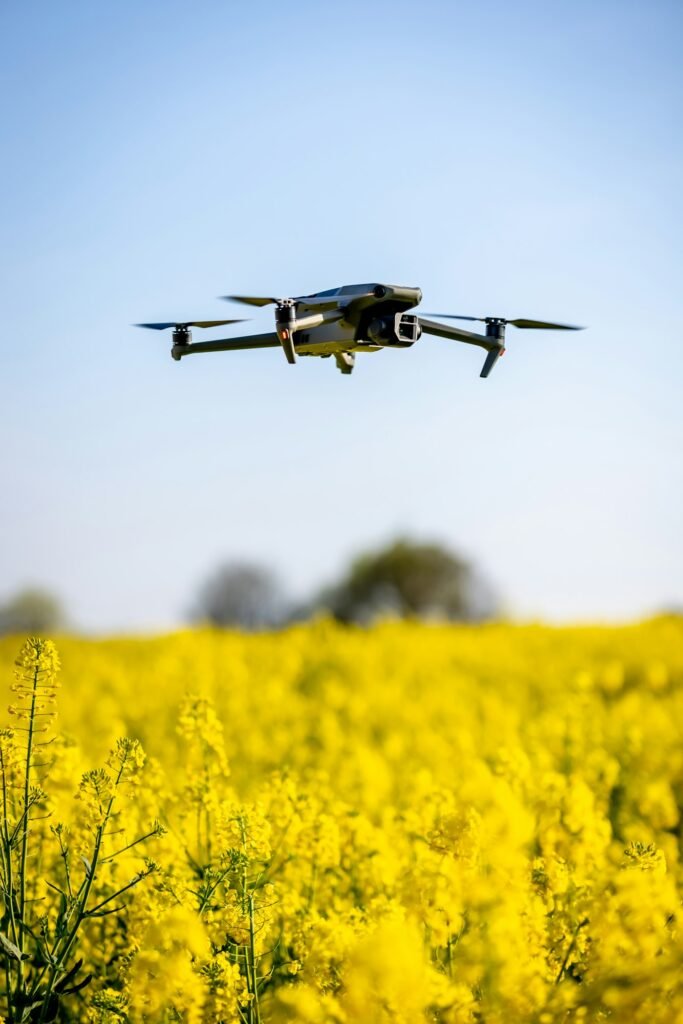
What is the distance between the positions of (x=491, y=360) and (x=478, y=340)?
6cm

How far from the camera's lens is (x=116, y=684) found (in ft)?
34.6

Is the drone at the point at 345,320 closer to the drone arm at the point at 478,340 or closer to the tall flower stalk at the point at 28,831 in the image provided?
the drone arm at the point at 478,340

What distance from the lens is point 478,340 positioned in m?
2.53

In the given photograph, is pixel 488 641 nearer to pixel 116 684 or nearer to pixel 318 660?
pixel 318 660

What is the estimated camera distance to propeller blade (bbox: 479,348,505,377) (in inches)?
101

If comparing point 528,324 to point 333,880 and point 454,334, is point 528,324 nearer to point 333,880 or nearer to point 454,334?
point 454,334

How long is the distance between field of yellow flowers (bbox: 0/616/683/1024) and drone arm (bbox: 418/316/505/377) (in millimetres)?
1067

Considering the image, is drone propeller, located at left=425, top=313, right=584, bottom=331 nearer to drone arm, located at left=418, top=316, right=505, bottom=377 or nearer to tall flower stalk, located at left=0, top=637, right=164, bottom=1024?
drone arm, located at left=418, top=316, right=505, bottom=377

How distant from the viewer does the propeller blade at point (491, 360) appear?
2.55 m

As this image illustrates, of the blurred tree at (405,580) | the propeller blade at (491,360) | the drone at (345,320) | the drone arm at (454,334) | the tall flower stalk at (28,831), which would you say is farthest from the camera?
the blurred tree at (405,580)

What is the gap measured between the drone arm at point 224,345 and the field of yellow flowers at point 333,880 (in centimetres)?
82

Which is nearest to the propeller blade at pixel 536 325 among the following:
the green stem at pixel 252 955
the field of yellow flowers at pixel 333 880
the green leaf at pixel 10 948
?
the field of yellow flowers at pixel 333 880

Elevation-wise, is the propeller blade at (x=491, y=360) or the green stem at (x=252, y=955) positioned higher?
the propeller blade at (x=491, y=360)

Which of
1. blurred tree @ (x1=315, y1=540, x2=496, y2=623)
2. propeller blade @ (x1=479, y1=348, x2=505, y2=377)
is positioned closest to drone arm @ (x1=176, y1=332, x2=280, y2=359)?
propeller blade @ (x1=479, y1=348, x2=505, y2=377)
